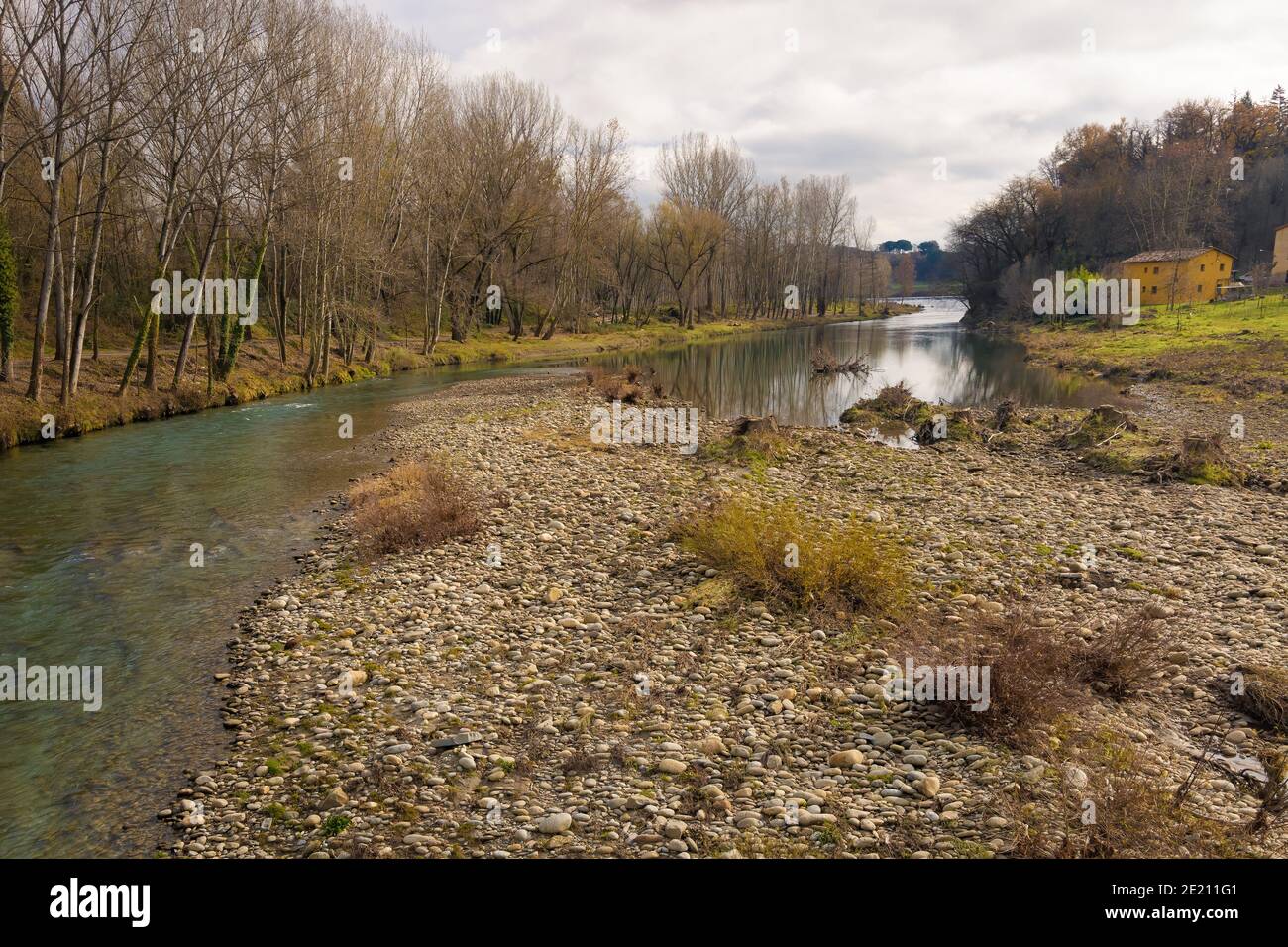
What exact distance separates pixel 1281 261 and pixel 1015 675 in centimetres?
8848

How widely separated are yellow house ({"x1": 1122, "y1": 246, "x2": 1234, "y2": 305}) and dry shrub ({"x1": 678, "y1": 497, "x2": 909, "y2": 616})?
3023 inches

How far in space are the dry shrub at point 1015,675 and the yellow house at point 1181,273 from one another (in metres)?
79.0

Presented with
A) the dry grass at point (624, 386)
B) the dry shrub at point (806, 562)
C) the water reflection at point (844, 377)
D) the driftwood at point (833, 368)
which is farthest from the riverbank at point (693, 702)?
the driftwood at point (833, 368)

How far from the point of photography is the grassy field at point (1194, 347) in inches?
1394

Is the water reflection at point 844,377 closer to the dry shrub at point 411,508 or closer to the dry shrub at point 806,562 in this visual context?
the dry shrub at point 411,508

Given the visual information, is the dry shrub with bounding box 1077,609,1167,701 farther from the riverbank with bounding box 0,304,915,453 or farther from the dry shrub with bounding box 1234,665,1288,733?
the riverbank with bounding box 0,304,915,453

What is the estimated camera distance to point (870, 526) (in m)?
14.4

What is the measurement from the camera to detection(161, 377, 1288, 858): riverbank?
6055 millimetres

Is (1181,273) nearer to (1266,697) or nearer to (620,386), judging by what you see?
(620,386)

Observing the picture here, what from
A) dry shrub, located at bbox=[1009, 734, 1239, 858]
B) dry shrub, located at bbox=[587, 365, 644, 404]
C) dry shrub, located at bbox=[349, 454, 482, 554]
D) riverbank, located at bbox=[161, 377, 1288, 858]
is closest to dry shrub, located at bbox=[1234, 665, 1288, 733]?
riverbank, located at bbox=[161, 377, 1288, 858]

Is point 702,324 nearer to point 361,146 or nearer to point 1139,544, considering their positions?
point 361,146

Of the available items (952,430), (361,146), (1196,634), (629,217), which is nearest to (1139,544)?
(1196,634)

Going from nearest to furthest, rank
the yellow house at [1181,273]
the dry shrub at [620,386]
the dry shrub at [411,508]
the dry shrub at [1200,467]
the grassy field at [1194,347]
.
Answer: the dry shrub at [411,508] < the dry shrub at [1200,467] < the dry shrub at [620,386] < the grassy field at [1194,347] < the yellow house at [1181,273]

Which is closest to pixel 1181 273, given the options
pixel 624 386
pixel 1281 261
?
pixel 1281 261
